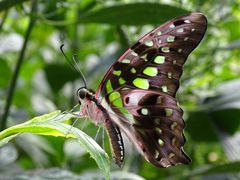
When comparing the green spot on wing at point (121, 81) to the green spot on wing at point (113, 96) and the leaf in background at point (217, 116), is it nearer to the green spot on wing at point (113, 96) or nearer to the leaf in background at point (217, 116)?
the green spot on wing at point (113, 96)

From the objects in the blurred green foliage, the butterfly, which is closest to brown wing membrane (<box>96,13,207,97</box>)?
the butterfly

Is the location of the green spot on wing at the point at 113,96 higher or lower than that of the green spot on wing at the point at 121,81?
lower

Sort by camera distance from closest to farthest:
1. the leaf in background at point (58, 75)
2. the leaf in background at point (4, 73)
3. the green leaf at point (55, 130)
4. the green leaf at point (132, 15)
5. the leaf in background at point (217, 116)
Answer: the green leaf at point (55, 130)
the green leaf at point (132, 15)
the leaf in background at point (4, 73)
the leaf in background at point (217, 116)
the leaf in background at point (58, 75)

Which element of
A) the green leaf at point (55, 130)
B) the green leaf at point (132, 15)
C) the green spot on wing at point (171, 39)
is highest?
the green leaf at point (55, 130)

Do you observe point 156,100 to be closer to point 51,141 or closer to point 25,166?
point 51,141

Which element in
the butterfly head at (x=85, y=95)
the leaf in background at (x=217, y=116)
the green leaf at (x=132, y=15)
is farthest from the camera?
the leaf in background at (x=217, y=116)

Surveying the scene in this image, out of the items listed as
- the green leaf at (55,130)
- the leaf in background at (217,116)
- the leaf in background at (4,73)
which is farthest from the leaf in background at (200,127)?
the green leaf at (55,130)

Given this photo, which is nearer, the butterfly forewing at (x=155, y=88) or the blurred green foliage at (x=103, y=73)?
the butterfly forewing at (x=155, y=88)
